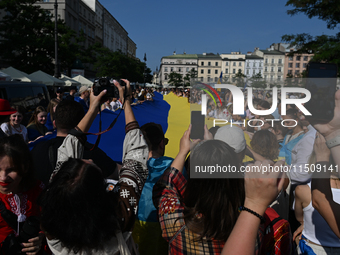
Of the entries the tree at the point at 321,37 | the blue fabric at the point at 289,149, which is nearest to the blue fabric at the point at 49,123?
the blue fabric at the point at 289,149

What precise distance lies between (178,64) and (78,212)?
443 ft

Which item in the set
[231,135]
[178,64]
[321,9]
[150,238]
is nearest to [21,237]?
[150,238]

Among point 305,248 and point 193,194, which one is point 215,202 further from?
point 305,248

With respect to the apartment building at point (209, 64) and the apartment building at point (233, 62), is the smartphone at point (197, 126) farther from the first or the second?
the apartment building at point (209, 64)

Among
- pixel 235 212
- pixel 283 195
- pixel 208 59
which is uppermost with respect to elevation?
pixel 208 59

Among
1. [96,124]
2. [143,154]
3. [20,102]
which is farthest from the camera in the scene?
[20,102]

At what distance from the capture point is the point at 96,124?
4637 millimetres

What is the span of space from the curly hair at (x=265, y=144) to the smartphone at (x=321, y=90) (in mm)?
344

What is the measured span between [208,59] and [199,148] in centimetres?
12397

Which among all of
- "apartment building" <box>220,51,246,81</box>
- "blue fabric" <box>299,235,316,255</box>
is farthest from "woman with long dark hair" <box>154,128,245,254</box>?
"apartment building" <box>220,51,246,81</box>

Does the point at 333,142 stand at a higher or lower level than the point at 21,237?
higher

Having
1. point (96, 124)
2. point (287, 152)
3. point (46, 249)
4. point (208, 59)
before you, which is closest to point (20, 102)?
point (96, 124)

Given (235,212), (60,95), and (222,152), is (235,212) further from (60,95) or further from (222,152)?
(60,95)

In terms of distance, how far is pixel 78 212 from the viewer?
1.33m
